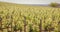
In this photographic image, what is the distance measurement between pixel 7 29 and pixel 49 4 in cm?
119

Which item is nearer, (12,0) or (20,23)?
(20,23)

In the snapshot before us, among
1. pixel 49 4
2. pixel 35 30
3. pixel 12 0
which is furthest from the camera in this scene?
pixel 12 0

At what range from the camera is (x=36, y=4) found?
251cm

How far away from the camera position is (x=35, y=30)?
124cm

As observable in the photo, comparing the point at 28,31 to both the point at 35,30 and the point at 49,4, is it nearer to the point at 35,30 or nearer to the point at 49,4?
the point at 35,30

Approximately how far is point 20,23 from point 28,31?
0.13 m

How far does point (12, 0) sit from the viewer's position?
8.19ft

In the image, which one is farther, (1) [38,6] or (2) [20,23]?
(1) [38,6]

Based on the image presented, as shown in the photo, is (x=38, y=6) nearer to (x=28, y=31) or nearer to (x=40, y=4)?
(x=40, y=4)

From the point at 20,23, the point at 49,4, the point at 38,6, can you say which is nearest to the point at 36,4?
the point at 38,6

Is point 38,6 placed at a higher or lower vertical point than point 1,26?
higher

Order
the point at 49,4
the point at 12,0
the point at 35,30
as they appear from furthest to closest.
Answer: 1. the point at 12,0
2. the point at 49,4
3. the point at 35,30

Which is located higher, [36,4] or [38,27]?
[36,4]

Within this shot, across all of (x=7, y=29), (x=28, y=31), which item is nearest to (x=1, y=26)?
(x=7, y=29)
